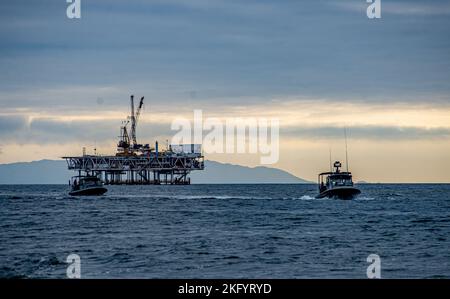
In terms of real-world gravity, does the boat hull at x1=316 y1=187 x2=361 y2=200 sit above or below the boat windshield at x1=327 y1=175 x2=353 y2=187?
below

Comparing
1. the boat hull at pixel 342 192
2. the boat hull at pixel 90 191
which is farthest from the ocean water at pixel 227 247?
the boat hull at pixel 90 191

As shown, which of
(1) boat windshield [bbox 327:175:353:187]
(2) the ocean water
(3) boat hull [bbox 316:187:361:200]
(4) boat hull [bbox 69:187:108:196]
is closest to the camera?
(2) the ocean water

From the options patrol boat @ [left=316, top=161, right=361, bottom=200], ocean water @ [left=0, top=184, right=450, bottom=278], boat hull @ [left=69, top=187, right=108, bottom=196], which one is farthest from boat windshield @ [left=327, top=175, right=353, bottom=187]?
boat hull @ [left=69, top=187, right=108, bottom=196]

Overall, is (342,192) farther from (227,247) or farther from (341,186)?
(227,247)

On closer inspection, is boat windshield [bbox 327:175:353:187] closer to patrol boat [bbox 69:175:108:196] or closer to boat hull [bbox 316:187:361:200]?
boat hull [bbox 316:187:361:200]

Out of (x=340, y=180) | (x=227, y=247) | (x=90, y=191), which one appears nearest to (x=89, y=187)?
(x=90, y=191)

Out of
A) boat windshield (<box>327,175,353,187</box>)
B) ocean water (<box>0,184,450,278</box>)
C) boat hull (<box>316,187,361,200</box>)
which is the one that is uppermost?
boat windshield (<box>327,175,353,187</box>)

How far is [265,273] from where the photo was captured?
109ft

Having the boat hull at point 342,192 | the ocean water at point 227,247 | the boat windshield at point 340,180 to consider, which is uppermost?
the boat windshield at point 340,180

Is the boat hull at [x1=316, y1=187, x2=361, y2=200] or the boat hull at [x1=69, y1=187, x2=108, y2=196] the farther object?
the boat hull at [x1=69, y1=187, x2=108, y2=196]

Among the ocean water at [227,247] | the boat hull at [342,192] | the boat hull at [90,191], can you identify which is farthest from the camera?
the boat hull at [90,191]

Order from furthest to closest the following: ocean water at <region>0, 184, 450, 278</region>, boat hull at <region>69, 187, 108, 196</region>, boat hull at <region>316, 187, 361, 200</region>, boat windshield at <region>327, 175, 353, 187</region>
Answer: boat hull at <region>69, 187, 108, 196</region>, boat windshield at <region>327, 175, 353, 187</region>, boat hull at <region>316, 187, 361, 200</region>, ocean water at <region>0, 184, 450, 278</region>

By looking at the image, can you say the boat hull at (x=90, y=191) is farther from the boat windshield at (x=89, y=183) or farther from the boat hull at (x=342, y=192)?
the boat hull at (x=342, y=192)
